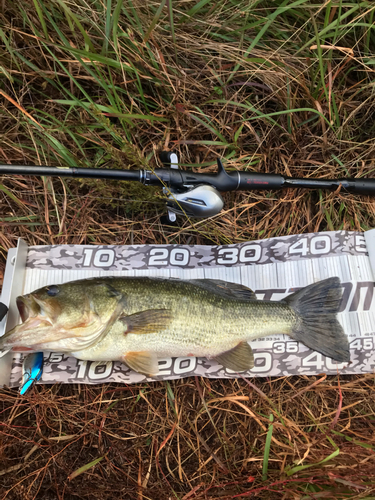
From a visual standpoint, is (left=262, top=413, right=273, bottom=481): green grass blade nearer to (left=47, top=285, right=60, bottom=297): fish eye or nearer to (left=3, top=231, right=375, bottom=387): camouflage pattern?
(left=3, top=231, right=375, bottom=387): camouflage pattern

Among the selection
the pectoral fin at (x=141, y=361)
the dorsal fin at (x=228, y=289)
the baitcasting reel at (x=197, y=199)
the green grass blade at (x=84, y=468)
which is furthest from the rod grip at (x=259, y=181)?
the green grass blade at (x=84, y=468)

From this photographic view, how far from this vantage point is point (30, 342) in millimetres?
1989

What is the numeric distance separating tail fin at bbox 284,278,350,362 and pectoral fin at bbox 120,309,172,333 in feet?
3.06

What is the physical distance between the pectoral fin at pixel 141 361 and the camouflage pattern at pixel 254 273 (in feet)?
0.82

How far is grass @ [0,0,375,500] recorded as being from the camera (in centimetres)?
231

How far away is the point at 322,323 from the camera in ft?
7.80

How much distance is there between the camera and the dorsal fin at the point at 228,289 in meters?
2.35

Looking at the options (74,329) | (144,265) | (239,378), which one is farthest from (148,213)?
(239,378)

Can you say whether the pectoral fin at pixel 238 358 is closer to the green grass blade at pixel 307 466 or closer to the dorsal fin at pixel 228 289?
the dorsal fin at pixel 228 289

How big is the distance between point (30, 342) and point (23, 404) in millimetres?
664

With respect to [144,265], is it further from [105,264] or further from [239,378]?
[239,378]

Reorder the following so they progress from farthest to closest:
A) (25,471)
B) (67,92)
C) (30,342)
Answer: (67,92) < (25,471) < (30,342)

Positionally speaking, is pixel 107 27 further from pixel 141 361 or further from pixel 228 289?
pixel 141 361

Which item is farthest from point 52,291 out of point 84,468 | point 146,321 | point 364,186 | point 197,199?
point 364,186
